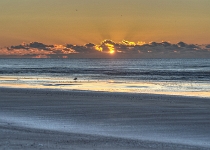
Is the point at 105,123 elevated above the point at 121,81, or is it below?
above

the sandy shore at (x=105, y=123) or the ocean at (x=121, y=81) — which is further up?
the sandy shore at (x=105, y=123)

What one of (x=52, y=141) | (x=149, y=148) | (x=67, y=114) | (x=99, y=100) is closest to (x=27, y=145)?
(x=52, y=141)

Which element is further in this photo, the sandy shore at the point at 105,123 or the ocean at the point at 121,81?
the ocean at the point at 121,81

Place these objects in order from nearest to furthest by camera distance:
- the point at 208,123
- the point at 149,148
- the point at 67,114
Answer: the point at 149,148 → the point at 208,123 → the point at 67,114

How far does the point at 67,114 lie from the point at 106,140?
254 inches

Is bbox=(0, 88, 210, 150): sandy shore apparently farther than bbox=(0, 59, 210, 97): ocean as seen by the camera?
No

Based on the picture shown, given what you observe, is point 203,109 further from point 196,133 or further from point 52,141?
point 52,141

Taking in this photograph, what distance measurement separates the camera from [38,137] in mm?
14258

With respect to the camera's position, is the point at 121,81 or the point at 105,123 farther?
the point at 121,81

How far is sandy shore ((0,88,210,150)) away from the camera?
13508 millimetres

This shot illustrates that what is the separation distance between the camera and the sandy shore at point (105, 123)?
13508mm

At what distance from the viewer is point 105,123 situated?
1755 centimetres

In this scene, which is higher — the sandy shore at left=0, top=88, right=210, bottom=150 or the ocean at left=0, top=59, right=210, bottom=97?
the sandy shore at left=0, top=88, right=210, bottom=150

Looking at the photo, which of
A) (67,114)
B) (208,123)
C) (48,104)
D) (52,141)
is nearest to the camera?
(52,141)
